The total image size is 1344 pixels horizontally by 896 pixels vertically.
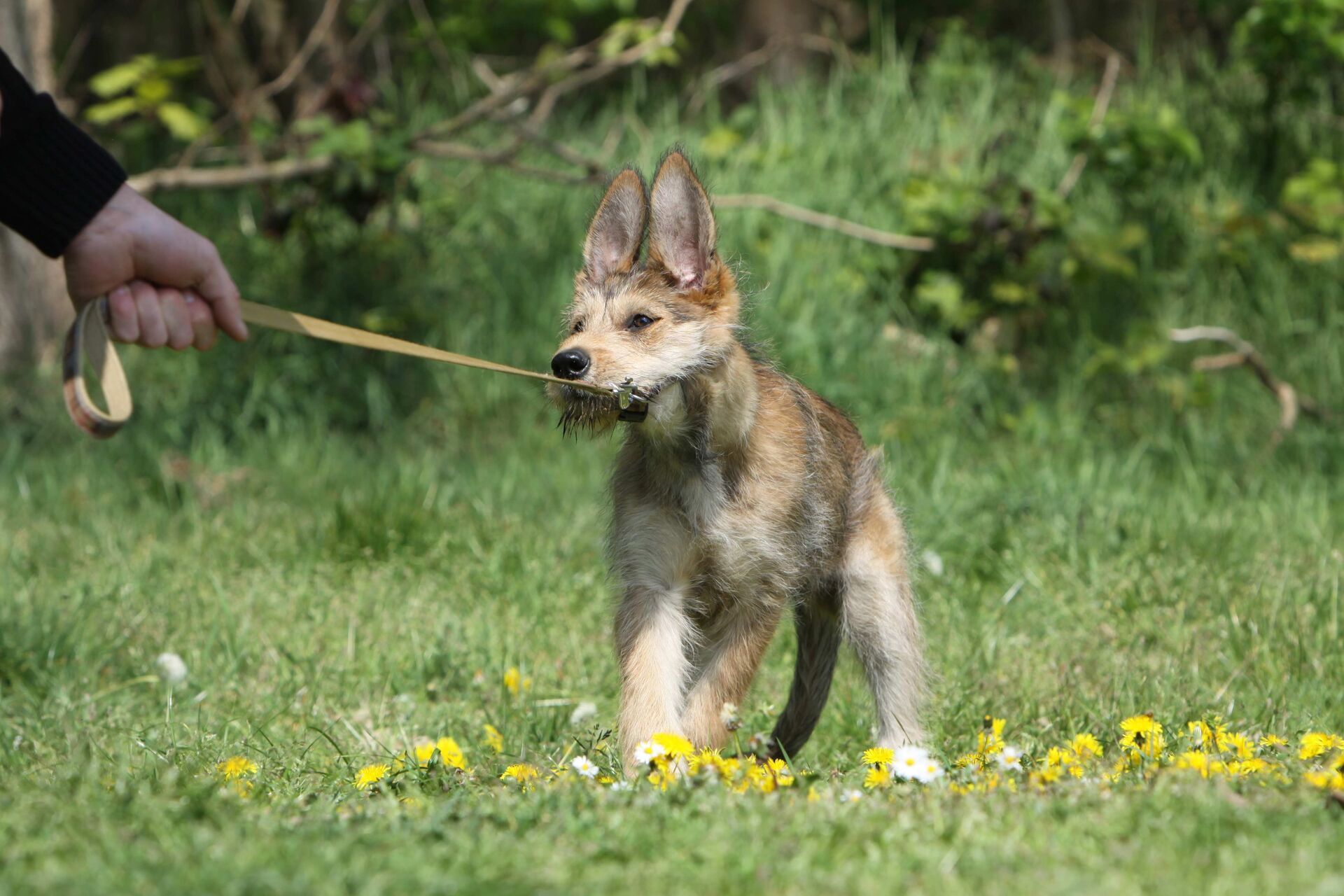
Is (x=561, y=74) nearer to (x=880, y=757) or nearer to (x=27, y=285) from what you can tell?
(x=27, y=285)

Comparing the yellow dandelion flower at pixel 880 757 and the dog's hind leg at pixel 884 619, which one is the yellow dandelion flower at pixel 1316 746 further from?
the dog's hind leg at pixel 884 619

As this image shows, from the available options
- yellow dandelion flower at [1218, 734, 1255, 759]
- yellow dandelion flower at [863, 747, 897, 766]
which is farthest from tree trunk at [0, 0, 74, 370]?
yellow dandelion flower at [1218, 734, 1255, 759]

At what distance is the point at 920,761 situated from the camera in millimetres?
3289

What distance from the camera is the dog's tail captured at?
14.1ft

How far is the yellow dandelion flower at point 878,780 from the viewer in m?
3.28

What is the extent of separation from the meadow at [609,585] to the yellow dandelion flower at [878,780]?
17mm

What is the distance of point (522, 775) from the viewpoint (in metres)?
3.42

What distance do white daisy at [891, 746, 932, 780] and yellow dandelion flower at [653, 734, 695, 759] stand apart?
1.57 ft

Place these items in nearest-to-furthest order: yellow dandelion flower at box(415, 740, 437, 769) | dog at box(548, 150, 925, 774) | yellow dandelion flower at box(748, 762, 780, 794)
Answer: yellow dandelion flower at box(748, 762, 780, 794) < yellow dandelion flower at box(415, 740, 437, 769) < dog at box(548, 150, 925, 774)

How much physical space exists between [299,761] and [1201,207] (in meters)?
6.80

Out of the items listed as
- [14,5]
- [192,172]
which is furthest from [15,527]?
[14,5]

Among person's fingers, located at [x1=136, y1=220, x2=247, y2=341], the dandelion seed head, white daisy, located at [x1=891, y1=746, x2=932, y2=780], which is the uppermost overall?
person's fingers, located at [x1=136, y1=220, x2=247, y2=341]

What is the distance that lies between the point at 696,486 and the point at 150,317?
1468 millimetres

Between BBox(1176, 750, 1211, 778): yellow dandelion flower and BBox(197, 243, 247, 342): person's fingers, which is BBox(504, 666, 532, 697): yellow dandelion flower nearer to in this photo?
BBox(197, 243, 247, 342): person's fingers
